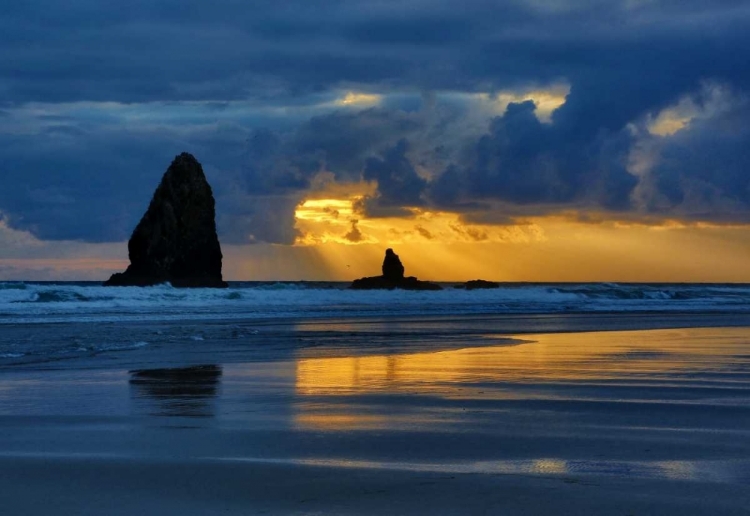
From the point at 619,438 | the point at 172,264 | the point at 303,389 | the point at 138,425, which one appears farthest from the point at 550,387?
the point at 172,264

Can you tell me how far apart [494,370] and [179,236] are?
5759 cm

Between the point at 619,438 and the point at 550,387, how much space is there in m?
3.57

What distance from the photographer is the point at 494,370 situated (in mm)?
12461

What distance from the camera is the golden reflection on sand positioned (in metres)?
9.42

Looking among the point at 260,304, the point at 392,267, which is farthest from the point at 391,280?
the point at 260,304

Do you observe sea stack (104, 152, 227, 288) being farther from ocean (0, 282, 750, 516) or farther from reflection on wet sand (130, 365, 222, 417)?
reflection on wet sand (130, 365, 222, 417)

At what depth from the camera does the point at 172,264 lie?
6638 cm

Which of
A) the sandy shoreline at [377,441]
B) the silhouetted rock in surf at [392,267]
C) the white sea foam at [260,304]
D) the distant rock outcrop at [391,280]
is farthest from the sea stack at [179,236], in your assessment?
the sandy shoreline at [377,441]

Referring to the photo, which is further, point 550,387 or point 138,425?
point 550,387

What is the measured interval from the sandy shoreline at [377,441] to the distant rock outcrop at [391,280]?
59514 millimetres

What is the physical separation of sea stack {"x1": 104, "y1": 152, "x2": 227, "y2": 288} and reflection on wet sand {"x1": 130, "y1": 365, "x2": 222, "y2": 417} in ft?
173

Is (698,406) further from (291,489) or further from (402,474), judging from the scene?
(291,489)

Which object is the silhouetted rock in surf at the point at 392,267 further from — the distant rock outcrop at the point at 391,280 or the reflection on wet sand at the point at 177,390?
the reflection on wet sand at the point at 177,390

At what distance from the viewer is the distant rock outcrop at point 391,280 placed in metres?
72.2
